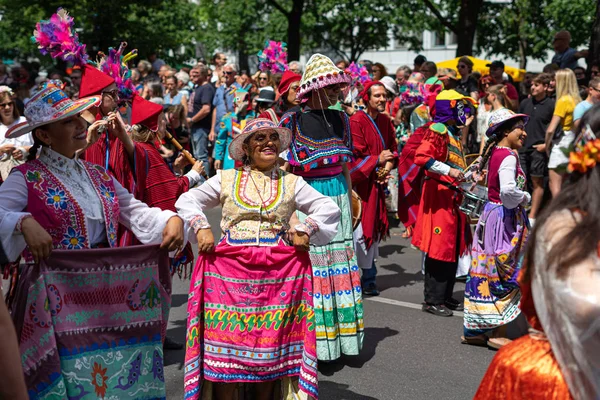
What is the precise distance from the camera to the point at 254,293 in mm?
4379

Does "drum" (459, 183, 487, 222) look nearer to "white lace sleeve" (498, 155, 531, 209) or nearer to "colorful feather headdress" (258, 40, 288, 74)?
"white lace sleeve" (498, 155, 531, 209)

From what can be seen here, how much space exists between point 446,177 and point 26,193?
4248 mm

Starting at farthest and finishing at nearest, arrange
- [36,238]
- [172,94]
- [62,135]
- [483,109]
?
[172,94], [483,109], [62,135], [36,238]

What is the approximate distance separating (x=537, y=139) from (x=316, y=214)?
745 cm

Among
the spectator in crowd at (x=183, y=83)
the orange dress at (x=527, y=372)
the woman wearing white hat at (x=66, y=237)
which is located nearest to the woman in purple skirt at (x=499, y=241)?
the woman wearing white hat at (x=66, y=237)

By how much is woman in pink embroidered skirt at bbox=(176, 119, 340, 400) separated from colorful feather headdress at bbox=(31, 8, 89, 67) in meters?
1.29

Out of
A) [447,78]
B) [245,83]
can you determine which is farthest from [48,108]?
[245,83]

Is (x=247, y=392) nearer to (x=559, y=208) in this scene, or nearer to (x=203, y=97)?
(x=559, y=208)

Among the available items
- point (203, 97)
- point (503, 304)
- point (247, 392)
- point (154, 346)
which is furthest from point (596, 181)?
point (203, 97)

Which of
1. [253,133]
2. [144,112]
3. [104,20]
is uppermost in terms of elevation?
[104,20]

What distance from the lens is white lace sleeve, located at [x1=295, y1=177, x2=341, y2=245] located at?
4.47m

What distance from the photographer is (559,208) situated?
2.58 m

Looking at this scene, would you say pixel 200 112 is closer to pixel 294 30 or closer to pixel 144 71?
pixel 144 71

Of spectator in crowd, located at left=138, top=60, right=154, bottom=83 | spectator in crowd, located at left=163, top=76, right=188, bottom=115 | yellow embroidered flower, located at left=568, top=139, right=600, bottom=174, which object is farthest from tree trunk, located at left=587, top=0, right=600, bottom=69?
yellow embroidered flower, located at left=568, top=139, right=600, bottom=174
